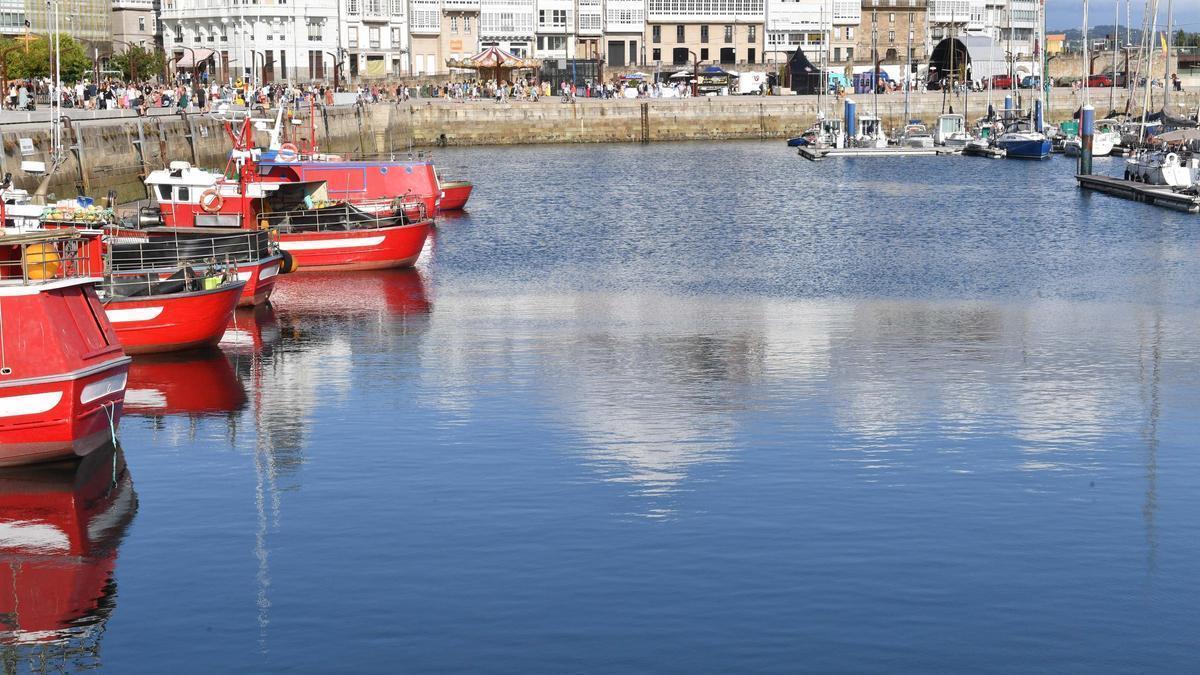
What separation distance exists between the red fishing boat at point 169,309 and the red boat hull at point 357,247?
10.9 metres

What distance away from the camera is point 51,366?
25.1 m

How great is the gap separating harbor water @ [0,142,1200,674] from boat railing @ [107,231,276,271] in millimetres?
1689

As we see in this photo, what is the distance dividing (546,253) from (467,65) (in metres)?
68.6

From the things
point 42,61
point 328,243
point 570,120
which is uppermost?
point 42,61

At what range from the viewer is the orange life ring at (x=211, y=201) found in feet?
157

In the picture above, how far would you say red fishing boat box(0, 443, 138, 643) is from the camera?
19.2 m

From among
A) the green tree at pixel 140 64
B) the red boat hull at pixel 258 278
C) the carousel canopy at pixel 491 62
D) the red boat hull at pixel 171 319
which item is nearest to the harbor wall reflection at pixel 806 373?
the red boat hull at pixel 258 278

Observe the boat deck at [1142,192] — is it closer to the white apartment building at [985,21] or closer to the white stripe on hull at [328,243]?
the white stripe on hull at [328,243]

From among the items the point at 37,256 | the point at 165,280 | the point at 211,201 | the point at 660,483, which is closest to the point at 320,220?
the point at 211,201

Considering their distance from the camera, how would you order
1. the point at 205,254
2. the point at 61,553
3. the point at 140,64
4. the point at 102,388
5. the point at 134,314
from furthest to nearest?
the point at 140,64, the point at 205,254, the point at 134,314, the point at 102,388, the point at 61,553

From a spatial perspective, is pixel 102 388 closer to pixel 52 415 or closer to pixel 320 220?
pixel 52 415

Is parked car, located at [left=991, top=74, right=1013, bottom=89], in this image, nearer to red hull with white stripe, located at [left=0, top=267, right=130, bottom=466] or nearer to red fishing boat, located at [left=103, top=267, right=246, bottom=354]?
red fishing boat, located at [left=103, top=267, right=246, bottom=354]

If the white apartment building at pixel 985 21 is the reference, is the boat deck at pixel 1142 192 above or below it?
below

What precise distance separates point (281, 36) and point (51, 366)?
102m
